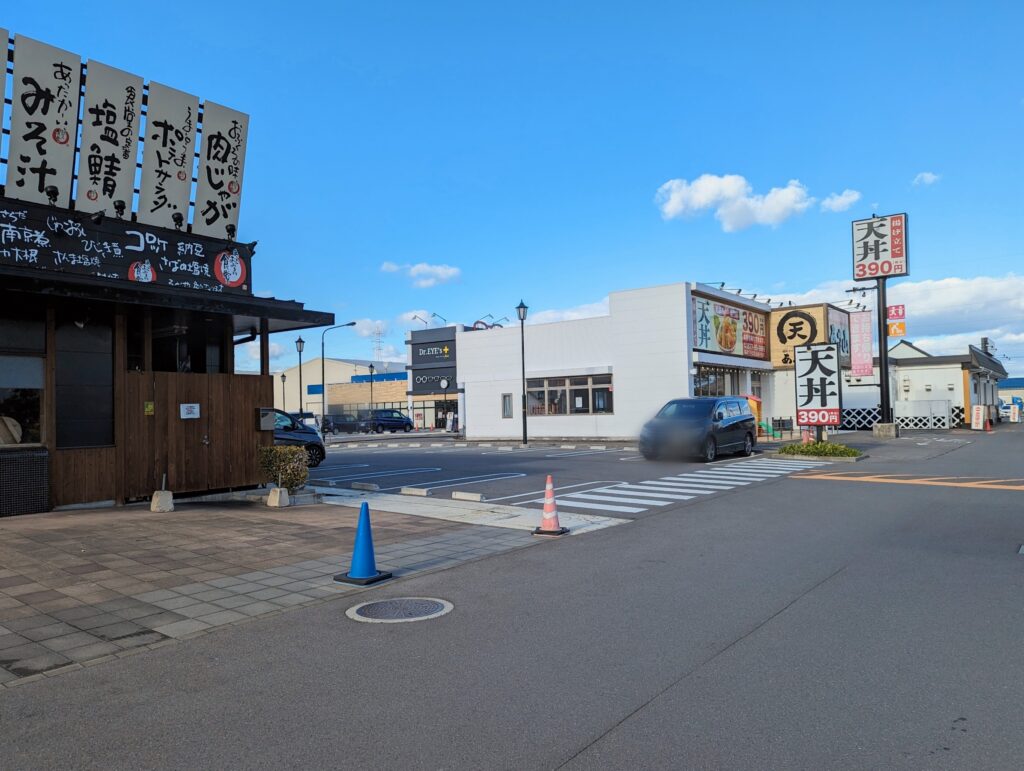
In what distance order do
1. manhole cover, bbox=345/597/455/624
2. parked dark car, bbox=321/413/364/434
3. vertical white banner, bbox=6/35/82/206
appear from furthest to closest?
parked dark car, bbox=321/413/364/434
vertical white banner, bbox=6/35/82/206
manhole cover, bbox=345/597/455/624

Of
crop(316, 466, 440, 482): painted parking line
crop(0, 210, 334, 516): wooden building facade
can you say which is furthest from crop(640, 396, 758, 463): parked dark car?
crop(0, 210, 334, 516): wooden building facade

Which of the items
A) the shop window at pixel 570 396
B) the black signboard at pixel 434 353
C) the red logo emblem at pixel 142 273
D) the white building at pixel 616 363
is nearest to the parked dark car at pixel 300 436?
the red logo emblem at pixel 142 273

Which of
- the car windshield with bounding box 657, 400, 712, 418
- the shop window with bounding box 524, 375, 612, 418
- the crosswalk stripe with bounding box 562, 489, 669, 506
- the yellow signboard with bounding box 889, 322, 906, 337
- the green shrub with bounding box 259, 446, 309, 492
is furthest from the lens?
the yellow signboard with bounding box 889, 322, 906, 337

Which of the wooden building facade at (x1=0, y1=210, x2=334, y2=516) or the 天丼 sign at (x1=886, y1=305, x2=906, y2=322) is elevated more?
the 天丼 sign at (x1=886, y1=305, x2=906, y2=322)

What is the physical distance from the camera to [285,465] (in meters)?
13.1

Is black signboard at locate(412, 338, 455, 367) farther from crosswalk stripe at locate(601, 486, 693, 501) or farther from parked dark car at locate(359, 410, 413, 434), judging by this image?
crosswalk stripe at locate(601, 486, 693, 501)

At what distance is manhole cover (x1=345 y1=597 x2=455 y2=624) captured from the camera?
6.05 metres

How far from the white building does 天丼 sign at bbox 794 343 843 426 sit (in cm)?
657

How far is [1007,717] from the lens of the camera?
3.92m

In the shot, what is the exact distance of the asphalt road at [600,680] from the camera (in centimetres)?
367

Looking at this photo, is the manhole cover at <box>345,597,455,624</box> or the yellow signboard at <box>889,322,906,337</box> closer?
the manhole cover at <box>345,597,455,624</box>

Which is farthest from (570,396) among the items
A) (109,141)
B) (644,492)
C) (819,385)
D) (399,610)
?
(399,610)

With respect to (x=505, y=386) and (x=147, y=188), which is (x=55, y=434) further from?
(x=505, y=386)

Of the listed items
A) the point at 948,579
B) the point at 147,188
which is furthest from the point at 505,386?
the point at 948,579
